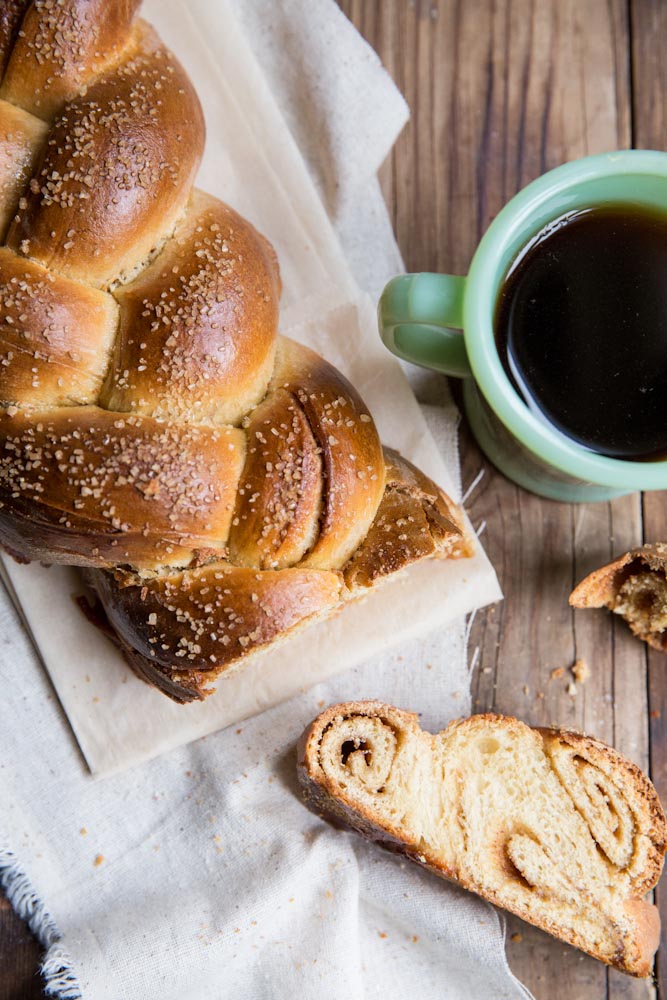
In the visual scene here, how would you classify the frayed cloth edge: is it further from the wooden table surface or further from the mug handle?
the mug handle

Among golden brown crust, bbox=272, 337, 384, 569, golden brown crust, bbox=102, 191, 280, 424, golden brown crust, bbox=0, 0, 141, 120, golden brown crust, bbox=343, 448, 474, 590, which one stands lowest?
golden brown crust, bbox=343, 448, 474, 590

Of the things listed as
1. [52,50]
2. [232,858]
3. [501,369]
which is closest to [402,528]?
[501,369]

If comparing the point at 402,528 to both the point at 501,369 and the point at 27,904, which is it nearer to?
the point at 501,369

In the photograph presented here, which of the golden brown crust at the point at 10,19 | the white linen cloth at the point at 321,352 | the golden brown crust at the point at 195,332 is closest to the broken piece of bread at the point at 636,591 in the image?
the white linen cloth at the point at 321,352

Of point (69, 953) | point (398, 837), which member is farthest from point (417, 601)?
point (69, 953)

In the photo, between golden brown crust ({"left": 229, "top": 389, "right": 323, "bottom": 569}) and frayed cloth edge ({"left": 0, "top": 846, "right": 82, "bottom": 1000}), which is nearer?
golden brown crust ({"left": 229, "top": 389, "right": 323, "bottom": 569})

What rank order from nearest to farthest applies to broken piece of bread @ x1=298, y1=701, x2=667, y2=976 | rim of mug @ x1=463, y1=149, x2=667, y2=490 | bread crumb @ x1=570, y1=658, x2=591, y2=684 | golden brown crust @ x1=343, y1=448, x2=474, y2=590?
rim of mug @ x1=463, y1=149, x2=667, y2=490, golden brown crust @ x1=343, y1=448, x2=474, y2=590, broken piece of bread @ x1=298, y1=701, x2=667, y2=976, bread crumb @ x1=570, y1=658, x2=591, y2=684

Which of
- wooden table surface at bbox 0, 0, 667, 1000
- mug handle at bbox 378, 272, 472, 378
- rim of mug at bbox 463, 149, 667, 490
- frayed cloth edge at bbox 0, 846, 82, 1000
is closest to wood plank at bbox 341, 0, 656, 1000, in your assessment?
wooden table surface at bbox 0, 0, 667, 1000
